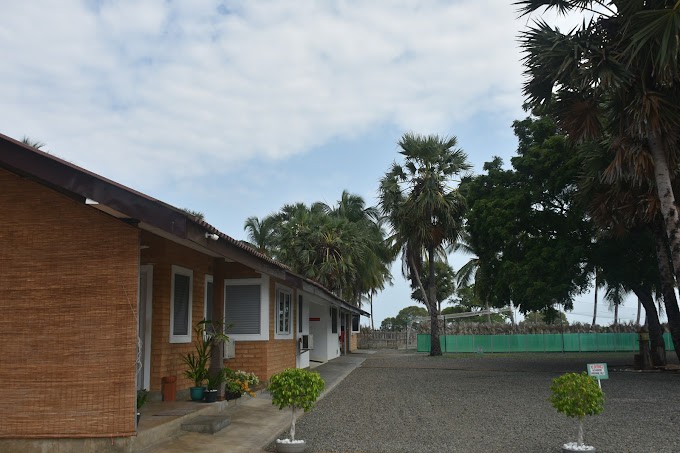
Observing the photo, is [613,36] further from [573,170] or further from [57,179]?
[57,179]

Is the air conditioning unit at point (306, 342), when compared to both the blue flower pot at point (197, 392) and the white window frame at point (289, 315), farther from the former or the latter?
the blue flower pot at point (197, 392)

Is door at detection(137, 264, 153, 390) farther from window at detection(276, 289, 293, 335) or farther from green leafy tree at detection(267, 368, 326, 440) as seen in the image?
window at detection(276, 289, 293, 335)

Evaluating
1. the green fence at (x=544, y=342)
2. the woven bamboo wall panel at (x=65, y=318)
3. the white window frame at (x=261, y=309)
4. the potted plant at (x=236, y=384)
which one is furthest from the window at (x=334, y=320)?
the woven bamboo wall panel at (x=65, y=318)

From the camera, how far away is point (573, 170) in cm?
1970

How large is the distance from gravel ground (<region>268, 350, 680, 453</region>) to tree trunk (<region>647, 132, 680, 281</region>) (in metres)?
3.57

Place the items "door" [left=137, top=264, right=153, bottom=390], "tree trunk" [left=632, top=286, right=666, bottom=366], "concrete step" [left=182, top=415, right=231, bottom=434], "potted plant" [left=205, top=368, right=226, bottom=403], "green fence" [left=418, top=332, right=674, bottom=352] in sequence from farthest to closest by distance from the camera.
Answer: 1. "green fence" [left=418, top=332, right=674, bottom=352]
2. "tree trunk" [left=632, top=286, right=666, bottom=366]
3. "potted plant" [left=205, top=368, right=226, bottom=403]
4. "door" [left=137, top=264, right=153, bottom=390]
5. "concrete step" [left=182, top=415, right=231, bottom=434]

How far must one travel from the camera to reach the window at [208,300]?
1205cm

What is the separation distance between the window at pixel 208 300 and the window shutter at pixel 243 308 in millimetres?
697

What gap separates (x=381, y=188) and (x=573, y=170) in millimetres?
12552

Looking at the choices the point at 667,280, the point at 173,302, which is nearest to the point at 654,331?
the point at 667,280

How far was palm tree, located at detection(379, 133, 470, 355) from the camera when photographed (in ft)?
94.9

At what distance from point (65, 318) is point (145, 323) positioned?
294 centimetres

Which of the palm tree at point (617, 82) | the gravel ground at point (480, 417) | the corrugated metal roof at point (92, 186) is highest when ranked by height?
the palm tree at point (617, 82)

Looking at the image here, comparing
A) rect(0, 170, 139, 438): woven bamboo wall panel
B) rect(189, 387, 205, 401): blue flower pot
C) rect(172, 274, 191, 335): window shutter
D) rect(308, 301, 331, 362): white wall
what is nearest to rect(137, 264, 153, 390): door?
rect(172, 274, 191, 335): window shutter
